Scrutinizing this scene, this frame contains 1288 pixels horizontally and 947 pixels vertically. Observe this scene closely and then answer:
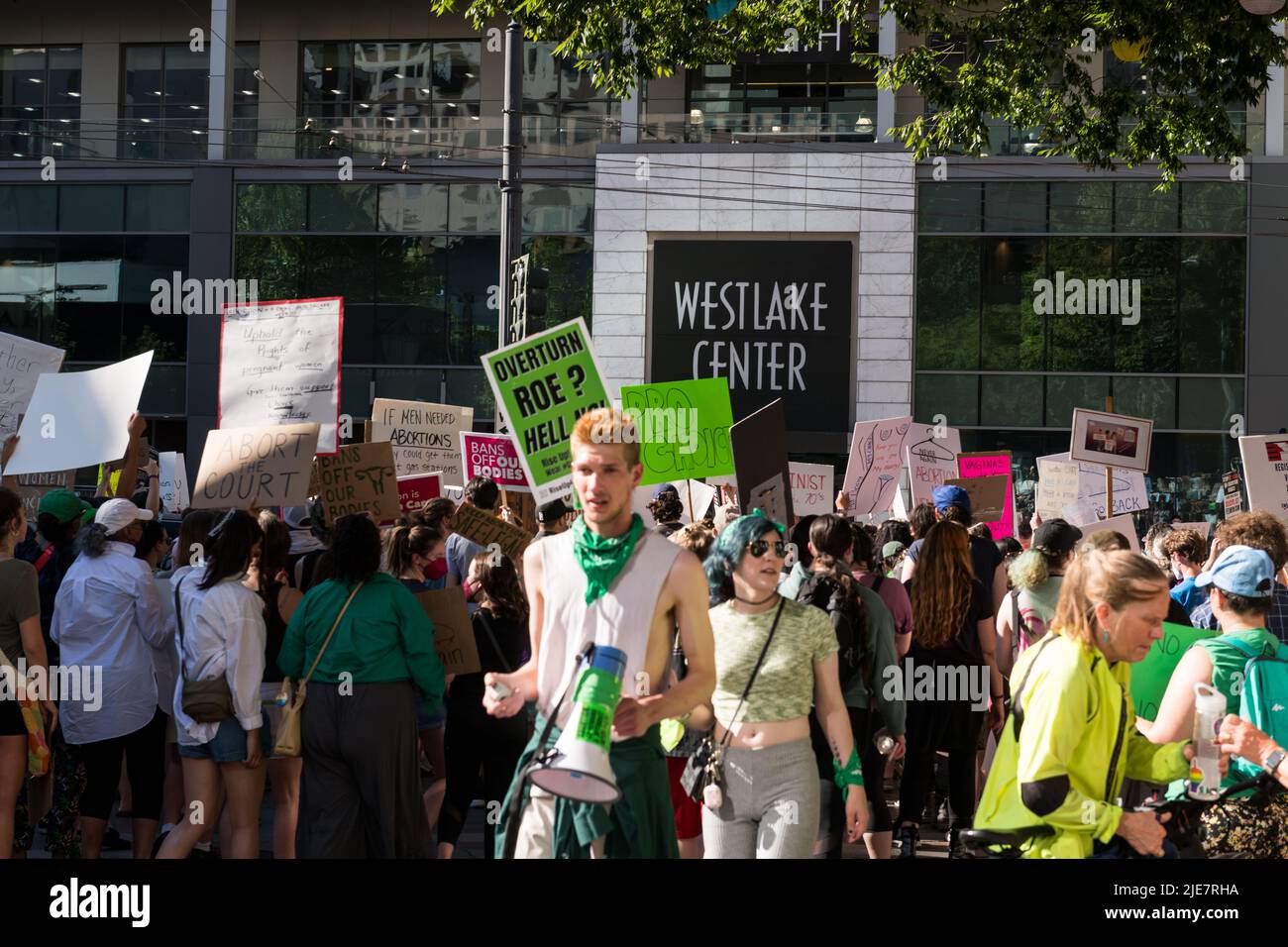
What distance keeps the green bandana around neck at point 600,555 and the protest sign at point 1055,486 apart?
1252cm

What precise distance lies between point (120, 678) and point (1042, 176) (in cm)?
2543

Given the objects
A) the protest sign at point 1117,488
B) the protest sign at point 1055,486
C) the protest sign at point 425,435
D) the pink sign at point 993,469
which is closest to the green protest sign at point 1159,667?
the pink sign at point 993,469

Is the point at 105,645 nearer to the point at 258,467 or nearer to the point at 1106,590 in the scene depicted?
the point at 258,467

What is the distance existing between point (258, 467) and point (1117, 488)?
919 centimetres

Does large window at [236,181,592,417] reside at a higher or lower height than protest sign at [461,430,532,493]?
higher

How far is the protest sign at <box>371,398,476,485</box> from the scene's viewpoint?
14.7 meters

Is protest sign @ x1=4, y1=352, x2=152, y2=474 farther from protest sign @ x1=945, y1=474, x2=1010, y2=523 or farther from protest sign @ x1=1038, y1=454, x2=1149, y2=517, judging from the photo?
protest sign @ x1=1038, y1=454, x2=1149, y2=517

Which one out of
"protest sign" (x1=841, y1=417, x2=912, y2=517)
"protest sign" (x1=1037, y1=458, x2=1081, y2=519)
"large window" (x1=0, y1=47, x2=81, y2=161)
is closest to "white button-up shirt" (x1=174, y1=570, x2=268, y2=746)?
"protest sign" (x1=841, y1=417, x2=912, y2=517)

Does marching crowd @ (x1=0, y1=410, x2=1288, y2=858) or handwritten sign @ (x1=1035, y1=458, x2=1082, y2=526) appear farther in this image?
handwritten sign @ (x1=1035, y1=458, x2=1082, y2=526)

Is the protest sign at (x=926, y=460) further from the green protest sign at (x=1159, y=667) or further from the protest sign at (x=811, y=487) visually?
the green protest sign at (x=1159, y=667)

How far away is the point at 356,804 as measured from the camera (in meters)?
6.68

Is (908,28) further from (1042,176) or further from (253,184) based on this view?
(253,184)

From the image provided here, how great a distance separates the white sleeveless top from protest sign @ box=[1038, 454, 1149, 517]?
36.6 ft
